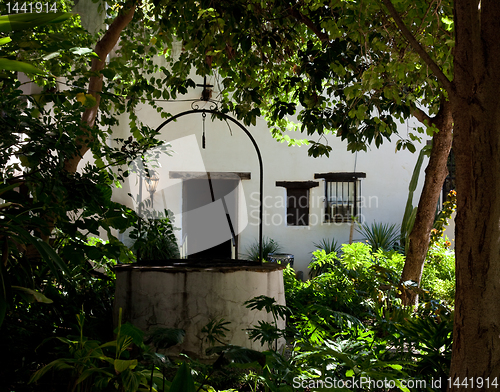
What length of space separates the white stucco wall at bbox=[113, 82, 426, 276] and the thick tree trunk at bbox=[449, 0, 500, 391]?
747 cm

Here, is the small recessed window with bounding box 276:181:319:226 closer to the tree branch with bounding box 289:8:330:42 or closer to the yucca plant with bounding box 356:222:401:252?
the yucca plant with bounding box 356:222:401:252

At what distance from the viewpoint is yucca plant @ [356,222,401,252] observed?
8688 mm

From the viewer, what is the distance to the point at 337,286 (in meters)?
4.86

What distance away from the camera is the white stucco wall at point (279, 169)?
926cm

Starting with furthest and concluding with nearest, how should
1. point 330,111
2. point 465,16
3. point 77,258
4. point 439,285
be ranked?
point 439,285, point 330,111, point 77,258, point 465,16

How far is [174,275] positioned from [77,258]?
4.56 ft

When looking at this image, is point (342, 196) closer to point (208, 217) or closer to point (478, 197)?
point (208, 217)

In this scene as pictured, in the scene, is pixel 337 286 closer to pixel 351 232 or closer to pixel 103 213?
pixel 103 213

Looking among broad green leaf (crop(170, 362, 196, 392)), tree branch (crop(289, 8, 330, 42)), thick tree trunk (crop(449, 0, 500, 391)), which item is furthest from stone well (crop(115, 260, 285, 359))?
tree branch (crop(289, 8, 330, 42))

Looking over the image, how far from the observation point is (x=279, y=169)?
942 centimetres

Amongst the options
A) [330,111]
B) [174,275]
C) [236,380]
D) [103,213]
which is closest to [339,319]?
[236,380]

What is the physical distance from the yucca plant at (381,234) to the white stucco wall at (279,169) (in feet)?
0.48

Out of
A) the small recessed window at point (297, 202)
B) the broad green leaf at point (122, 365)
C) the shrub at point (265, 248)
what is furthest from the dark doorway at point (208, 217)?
the broad green leaf at point (122, 365)

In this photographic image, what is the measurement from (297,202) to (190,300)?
246 inches
